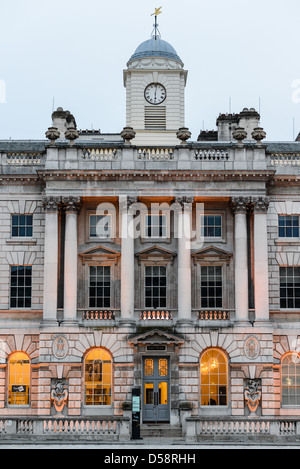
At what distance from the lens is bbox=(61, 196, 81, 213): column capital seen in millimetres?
39938

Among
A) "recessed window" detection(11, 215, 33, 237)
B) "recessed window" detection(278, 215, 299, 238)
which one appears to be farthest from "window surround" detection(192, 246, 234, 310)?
"recessed window" detection(11, 215, 33, 237)

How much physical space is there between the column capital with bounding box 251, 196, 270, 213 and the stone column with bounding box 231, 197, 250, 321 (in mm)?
316

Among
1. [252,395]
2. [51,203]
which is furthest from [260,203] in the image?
[51,203]

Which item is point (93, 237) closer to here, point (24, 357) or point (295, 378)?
point (24, 357)

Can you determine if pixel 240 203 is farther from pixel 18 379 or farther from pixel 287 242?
pixel 18 379

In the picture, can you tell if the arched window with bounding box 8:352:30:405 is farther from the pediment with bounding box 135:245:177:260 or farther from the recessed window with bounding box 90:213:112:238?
the pediment with bounding box 135:245:177:260

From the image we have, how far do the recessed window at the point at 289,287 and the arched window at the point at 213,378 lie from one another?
448 centimetres

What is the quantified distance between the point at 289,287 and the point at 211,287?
409 cm

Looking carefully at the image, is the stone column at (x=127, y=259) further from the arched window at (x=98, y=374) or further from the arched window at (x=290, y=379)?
the arched window at (x=290, y=379)

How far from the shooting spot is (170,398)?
3888cm

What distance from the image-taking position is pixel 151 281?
134 feet

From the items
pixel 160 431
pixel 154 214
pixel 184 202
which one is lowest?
pixel 160 431

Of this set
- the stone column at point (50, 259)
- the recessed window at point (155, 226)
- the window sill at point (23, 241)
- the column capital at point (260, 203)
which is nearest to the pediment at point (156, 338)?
the stone column at point (50, 259)
